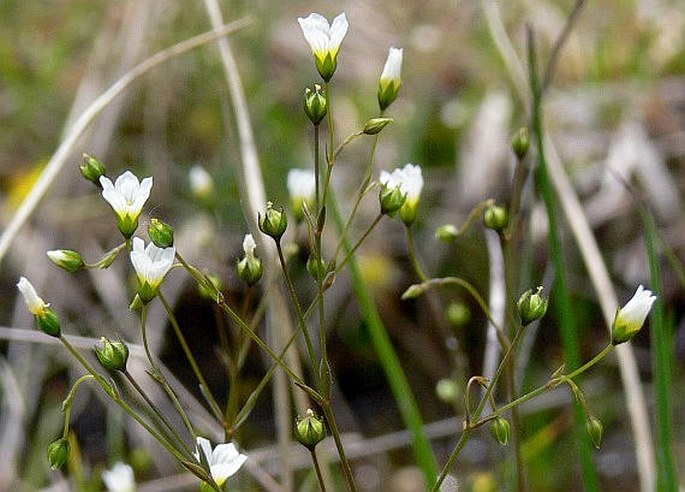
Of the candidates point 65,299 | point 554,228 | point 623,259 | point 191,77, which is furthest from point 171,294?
point 554,228

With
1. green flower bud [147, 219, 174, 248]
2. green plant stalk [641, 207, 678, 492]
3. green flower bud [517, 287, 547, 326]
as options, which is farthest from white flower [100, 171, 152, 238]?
green plant stalk [641, 207, 678, 492]

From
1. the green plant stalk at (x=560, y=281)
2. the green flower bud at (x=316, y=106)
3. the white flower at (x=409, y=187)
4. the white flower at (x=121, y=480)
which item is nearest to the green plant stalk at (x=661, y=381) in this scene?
the green plant stalk at (x=560, y=281)

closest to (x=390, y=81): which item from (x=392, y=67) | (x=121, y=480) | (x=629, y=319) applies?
(x=392, y=67)

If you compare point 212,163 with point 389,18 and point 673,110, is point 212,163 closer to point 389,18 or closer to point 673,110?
point 389,18

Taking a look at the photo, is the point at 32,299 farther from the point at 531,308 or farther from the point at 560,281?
the point at 560,281

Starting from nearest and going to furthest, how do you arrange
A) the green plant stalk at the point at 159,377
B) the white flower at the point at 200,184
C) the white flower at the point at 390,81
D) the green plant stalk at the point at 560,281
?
the green plant stalk at the point at 159,377, the white flower at the point at 390,81, the green plant stalk at the point at 560,281, the white flower at the point at 200,184

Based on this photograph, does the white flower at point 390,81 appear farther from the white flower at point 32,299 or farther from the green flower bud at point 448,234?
the white flower at point 32,299
